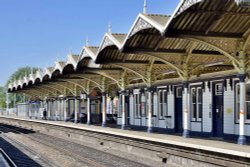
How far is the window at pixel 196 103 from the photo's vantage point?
22.0 m

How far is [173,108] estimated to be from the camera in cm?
2481

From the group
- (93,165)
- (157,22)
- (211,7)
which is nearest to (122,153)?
(93,165)

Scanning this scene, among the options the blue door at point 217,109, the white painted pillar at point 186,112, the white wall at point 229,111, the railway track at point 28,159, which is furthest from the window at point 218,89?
the railway track at point 28,159

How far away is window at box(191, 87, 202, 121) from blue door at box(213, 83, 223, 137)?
143cm

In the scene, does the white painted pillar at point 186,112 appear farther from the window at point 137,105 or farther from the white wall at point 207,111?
the window at point 137,105

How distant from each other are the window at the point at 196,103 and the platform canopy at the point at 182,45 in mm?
769

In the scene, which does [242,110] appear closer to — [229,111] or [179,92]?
[229,111]

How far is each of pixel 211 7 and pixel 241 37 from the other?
291 cm

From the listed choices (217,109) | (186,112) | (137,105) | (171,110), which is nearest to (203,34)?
(186,112)

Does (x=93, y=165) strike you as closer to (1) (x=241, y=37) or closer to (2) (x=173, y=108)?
(1) (x=241, y=37)

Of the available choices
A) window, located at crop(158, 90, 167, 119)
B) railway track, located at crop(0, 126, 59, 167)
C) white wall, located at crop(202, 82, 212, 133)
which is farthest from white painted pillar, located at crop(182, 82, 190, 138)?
window, located at crop(158, 90, 167, 119)

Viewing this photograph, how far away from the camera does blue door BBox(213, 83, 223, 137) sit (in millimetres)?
20038

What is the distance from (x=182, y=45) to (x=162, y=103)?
322 inches

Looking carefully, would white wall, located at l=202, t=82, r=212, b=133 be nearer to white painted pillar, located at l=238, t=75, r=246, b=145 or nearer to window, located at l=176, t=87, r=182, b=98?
window, located at l=176, t=87, r=182, b=98
